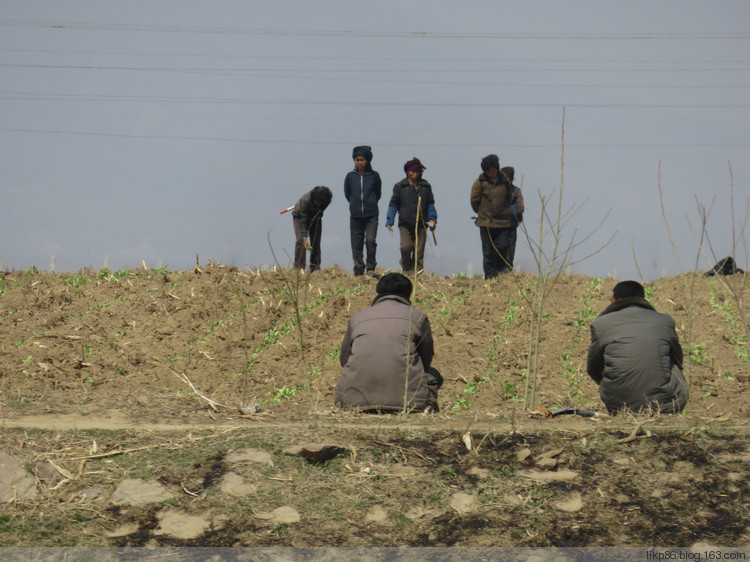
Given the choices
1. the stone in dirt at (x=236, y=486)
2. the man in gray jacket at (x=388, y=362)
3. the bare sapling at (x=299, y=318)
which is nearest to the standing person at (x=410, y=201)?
the bare sapling at (x=299, y=318)

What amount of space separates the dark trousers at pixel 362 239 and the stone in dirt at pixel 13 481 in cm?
900

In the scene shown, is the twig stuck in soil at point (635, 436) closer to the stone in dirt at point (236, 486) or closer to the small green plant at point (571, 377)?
the stone in dirt at point (236, 486)

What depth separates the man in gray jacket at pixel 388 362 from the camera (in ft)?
21.5

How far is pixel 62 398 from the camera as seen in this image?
6891 millimetres

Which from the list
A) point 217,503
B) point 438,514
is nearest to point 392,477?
point 438,514

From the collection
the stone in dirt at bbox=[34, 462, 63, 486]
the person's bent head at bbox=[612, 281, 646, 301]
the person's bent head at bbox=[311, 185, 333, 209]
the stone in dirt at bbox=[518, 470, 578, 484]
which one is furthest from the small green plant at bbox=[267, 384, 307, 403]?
the stone in dirt at bbox=[518, 470, 578, 484]

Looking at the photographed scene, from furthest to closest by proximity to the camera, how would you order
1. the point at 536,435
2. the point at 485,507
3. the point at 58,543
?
the point at 536,435 < the point at 485,507 < the point at 58,543

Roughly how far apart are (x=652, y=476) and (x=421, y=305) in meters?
8.27

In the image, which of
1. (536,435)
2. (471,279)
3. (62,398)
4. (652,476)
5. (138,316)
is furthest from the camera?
(471,279)

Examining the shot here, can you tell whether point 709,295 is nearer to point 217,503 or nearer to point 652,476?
point 652,476

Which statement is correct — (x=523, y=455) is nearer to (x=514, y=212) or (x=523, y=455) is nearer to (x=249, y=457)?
(x=249, y=457)

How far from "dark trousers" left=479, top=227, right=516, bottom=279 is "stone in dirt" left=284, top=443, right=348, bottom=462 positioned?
331 inches

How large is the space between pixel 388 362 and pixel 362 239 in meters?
7.39

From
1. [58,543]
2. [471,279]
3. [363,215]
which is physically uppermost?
[363,215]
